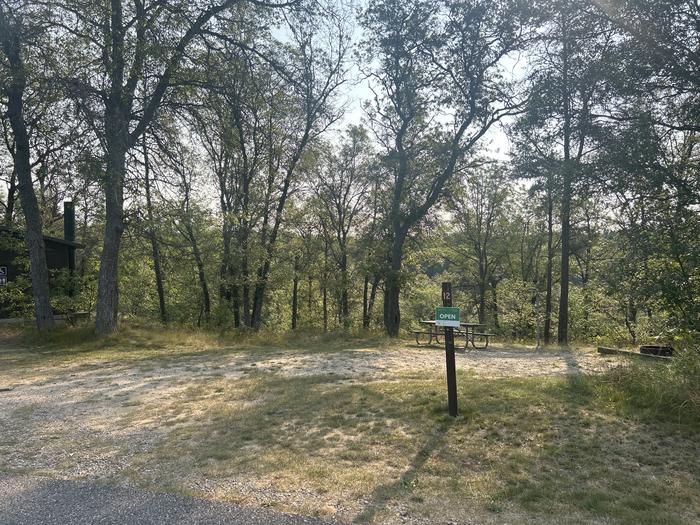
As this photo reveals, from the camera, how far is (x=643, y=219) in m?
6.19

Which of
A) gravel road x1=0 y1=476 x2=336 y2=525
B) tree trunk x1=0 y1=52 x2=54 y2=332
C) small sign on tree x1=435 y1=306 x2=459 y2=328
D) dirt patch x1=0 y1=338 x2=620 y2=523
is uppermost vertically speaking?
tree trunk x1=0 y1=52 x2=54 y2=332

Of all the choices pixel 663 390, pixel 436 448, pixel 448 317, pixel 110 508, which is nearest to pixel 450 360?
pixel 448 317

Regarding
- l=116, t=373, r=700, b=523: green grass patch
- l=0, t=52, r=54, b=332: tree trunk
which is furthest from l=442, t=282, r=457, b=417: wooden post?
l=0, t=52, r=54, b=332: tree trunk

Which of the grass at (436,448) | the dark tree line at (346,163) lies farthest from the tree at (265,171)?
the grass at (436,448)

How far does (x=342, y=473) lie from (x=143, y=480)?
1548 mm

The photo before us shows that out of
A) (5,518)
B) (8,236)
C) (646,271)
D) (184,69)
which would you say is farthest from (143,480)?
(8,236)

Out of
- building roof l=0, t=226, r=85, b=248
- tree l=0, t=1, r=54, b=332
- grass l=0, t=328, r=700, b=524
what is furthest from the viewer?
building roof l=0, t=226, r=85, b=248

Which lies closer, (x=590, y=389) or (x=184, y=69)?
(x=590, y=389)

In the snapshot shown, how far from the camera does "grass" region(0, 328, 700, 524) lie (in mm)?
3477

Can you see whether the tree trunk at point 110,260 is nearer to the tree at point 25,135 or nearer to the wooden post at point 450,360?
the tree at point 25,135

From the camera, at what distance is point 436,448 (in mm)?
4586

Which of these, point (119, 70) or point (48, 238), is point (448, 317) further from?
point (48, 238)

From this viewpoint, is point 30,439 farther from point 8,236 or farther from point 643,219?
point 8,236

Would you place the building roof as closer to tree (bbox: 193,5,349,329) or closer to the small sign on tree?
tree (bbox: 193,5,349,329)
